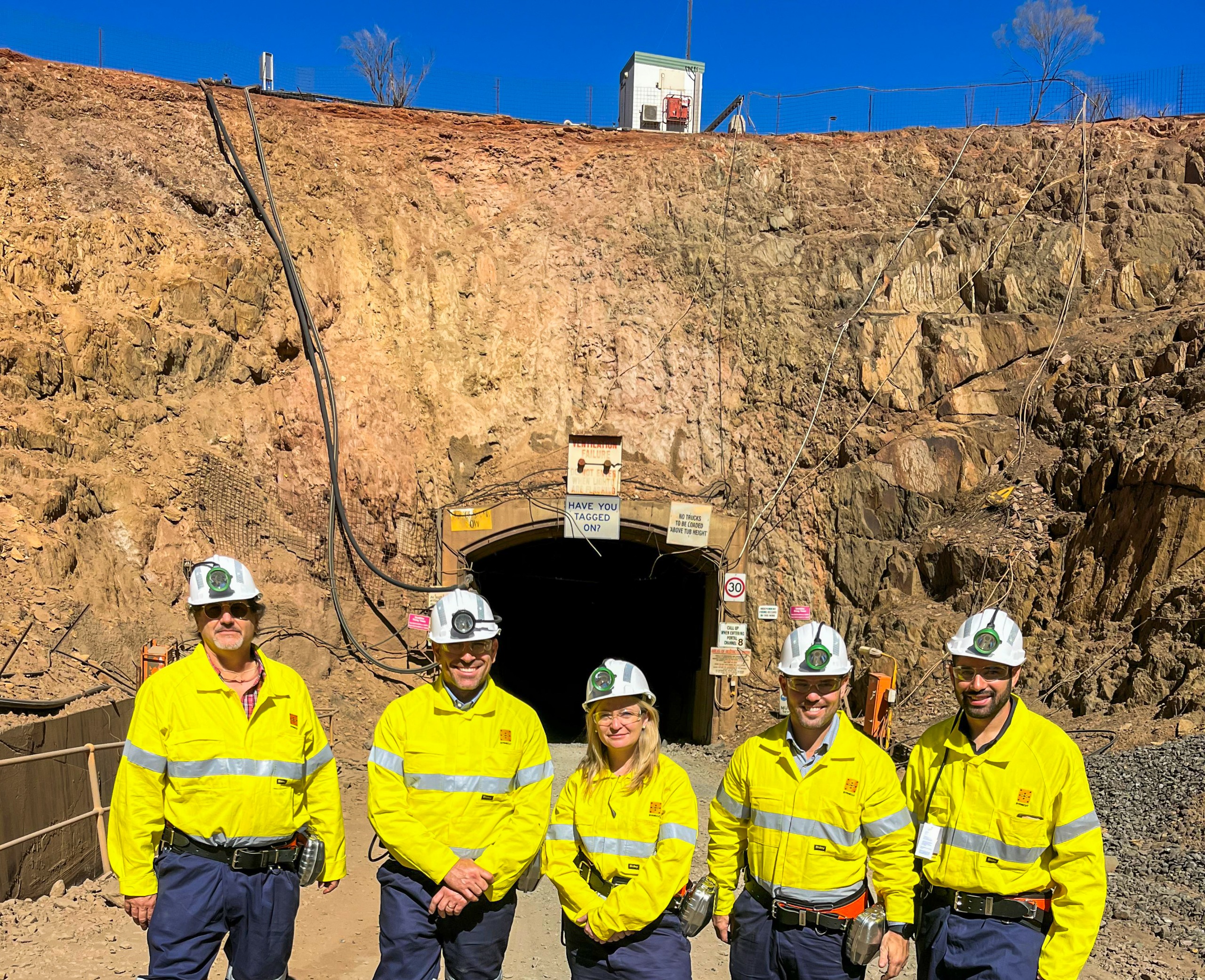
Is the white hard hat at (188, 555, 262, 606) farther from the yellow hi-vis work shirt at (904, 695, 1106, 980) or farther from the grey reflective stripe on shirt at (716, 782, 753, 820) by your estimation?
the yellow hi-vis work shirt at (904, 695, 1106, 980)

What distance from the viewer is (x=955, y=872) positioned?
3936mm

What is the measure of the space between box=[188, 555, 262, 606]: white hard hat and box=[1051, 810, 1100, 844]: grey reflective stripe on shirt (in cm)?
348

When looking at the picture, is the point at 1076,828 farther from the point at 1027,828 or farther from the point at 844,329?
the point at 844,329

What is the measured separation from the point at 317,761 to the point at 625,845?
4.92 ft

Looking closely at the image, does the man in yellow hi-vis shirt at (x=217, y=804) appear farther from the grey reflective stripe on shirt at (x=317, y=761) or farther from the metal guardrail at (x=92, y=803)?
the metal guardrail at (x=92, y=803)

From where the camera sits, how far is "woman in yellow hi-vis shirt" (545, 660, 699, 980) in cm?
387

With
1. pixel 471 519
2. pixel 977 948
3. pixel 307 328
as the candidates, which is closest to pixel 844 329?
pixel 471 519

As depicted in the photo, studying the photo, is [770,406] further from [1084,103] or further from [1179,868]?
[1179,868]

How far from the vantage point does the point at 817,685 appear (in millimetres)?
3918

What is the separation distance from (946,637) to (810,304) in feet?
19.0

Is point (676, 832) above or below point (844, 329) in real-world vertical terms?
below

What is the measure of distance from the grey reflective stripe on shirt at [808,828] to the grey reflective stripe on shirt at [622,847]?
49 centimetres

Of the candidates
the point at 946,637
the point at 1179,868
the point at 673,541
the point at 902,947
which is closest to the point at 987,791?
the point at 902,947

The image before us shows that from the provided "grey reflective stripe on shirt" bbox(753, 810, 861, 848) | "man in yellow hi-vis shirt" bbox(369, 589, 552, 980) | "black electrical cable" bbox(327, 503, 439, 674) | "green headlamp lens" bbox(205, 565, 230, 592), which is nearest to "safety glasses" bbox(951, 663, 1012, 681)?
"grey reflective stripe on shirt" bbox(753, 810, 861, 848)
